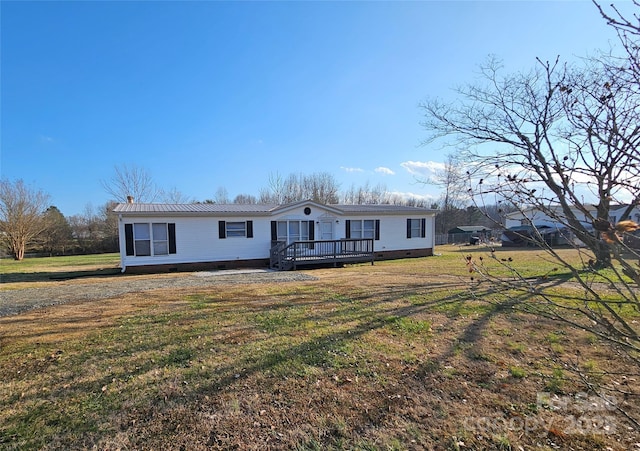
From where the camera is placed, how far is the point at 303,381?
10.8 ft

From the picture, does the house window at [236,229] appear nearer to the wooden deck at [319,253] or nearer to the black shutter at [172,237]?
the wooden deck at [319,253]

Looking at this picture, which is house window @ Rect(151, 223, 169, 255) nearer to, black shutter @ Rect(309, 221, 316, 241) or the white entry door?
black shutter @ Rect(309, 221, 316, 241)

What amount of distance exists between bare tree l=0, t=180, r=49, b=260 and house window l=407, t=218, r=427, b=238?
32.1 metres

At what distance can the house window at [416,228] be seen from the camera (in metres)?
19.4

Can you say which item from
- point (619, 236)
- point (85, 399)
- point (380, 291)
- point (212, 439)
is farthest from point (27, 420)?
point (380, 291)

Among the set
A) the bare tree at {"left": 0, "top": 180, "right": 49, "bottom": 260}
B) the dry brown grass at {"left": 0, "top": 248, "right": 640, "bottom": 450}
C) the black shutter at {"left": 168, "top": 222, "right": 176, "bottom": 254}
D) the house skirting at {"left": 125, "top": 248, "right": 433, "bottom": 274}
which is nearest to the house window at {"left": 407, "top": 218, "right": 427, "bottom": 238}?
the house skirting at {"left": 125, "top": 248, "right": 433, "bottom": 274}

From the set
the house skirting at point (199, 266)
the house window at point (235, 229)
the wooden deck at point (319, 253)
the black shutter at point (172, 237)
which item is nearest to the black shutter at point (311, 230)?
the wooden deck at point (319, 253)

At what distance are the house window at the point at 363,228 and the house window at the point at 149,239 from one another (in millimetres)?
8927

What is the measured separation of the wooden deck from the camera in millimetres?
14312

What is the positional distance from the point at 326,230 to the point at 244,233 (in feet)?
14.3

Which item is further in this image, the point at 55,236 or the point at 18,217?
the point at 55,236

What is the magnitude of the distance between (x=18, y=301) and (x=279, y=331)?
710 cm

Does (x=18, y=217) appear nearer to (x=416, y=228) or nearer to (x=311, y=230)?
(x=311, y=230)

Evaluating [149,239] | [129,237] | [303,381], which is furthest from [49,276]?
[303,381]
